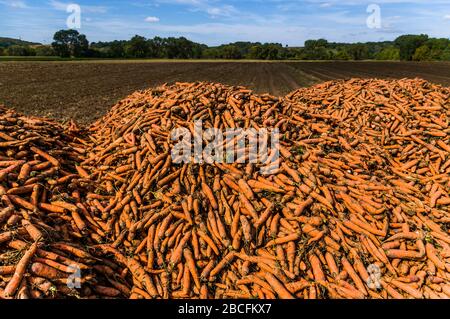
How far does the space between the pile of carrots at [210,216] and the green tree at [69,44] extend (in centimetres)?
7786

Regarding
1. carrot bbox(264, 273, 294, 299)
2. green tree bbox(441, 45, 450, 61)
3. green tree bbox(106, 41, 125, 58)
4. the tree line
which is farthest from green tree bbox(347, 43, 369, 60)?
carrot bbox(264, 273, 294, 299)

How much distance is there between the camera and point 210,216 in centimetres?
414

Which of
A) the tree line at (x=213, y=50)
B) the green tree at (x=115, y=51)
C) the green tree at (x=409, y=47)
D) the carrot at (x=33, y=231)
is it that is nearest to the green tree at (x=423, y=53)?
the tree line at (x=213, y=50)

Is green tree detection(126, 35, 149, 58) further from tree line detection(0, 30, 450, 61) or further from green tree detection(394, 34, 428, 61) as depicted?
green tree detection(394, 34, 428, 61)

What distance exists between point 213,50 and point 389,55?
53.6m

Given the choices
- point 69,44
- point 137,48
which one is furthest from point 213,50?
point 69,44
